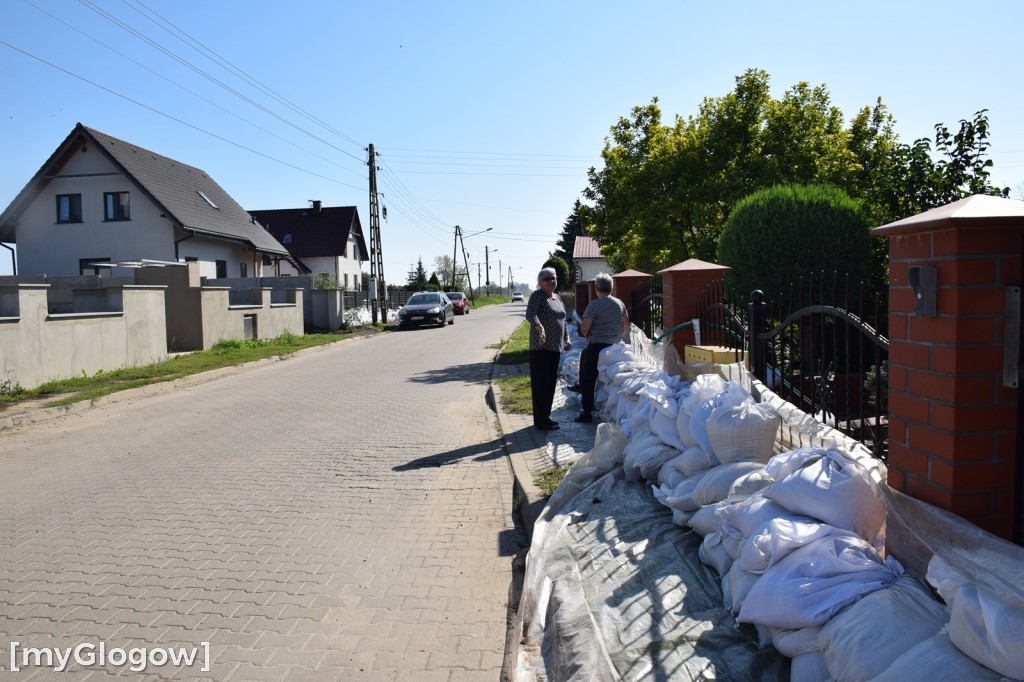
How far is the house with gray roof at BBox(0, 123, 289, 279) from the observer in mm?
28641

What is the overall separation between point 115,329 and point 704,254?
41.6 feet

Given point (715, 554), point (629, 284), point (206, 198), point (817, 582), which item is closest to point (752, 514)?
point (715, 554)

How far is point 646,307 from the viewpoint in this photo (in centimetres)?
1205

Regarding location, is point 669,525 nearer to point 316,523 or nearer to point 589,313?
point 316,523

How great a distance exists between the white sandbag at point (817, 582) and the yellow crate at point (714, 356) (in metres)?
2.86

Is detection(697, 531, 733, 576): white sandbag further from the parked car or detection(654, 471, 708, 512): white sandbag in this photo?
the parked car

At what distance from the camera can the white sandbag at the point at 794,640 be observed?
2387 millimetres

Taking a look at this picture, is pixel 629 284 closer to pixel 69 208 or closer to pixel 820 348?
pixel 820 348

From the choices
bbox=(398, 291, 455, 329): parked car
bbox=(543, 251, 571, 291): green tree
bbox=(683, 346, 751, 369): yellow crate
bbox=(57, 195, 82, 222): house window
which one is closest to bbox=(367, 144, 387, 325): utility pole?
bbox=(398, 291, 455, 329): parked car

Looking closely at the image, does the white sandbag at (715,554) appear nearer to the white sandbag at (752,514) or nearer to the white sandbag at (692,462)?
the white sandbag at (752,514)

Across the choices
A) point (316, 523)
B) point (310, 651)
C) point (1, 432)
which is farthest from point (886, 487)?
point (1, 432)

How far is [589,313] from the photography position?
26.7 ft

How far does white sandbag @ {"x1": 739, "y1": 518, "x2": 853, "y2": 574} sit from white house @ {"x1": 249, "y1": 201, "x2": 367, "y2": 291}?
4635 centimetres

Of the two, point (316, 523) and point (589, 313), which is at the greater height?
point (589, 313)
